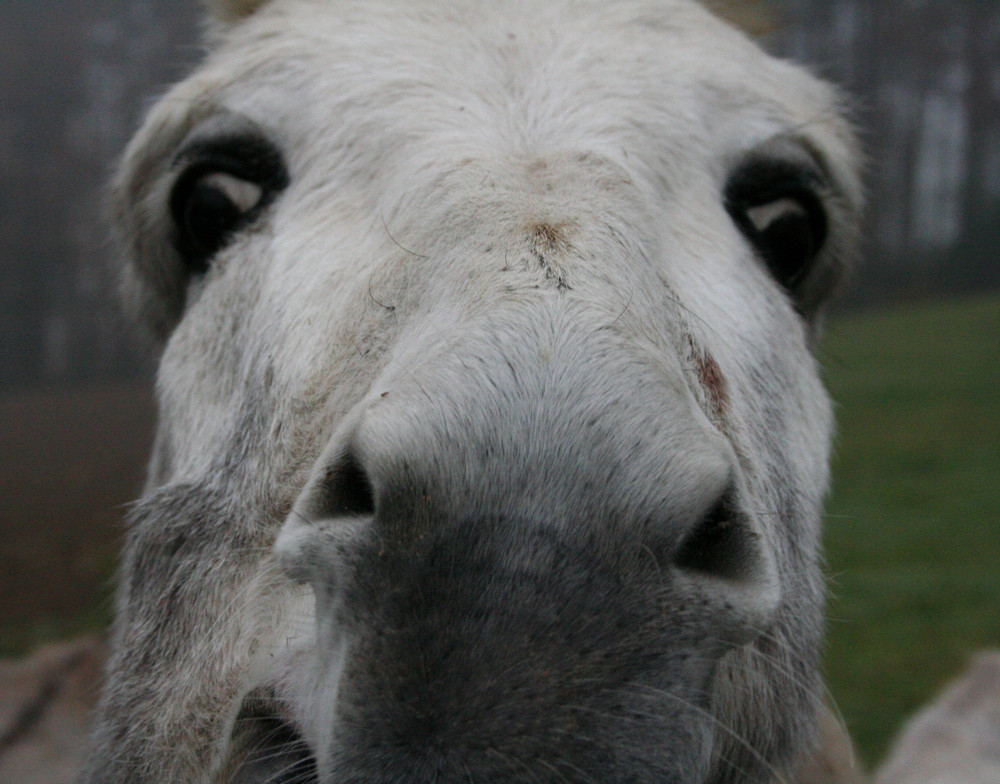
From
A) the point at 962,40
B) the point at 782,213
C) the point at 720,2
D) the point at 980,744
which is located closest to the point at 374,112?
the point at 782,213

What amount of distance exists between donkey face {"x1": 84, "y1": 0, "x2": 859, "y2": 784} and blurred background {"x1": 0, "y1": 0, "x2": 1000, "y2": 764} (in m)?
1.07

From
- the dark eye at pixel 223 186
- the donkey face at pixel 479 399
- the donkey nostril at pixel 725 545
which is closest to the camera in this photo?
the donkey face at pixel 479 399

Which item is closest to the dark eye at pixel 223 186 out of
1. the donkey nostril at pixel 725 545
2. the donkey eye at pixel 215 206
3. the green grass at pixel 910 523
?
the donkey eye at pixel 215 206

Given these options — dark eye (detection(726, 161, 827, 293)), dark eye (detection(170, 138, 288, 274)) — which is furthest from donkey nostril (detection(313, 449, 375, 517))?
dark eye (detection(726, 161, 827, 293))

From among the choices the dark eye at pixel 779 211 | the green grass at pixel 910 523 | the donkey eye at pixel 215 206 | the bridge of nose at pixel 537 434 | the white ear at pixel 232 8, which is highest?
the white ear at pixel 232 8

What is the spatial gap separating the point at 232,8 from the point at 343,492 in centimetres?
222

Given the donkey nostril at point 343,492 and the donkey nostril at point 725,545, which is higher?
the donkey nostril at point 343,492

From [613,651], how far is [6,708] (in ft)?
13.8

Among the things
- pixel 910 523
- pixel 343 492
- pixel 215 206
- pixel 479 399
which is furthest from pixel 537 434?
pixel 910 523

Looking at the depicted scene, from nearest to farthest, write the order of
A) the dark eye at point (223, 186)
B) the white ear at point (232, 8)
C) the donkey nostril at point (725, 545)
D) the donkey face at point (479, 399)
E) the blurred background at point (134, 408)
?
the donkey face at point (479, 399) < the donkey nostril at point (725, 545) < the dark eye at point (223, 186) < the white ear at point (232, 8) < the blurred background at point (134, 408)

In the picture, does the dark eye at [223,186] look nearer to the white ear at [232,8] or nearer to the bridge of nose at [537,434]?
the white ear at [232,8]

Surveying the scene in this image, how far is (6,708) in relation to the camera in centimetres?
439

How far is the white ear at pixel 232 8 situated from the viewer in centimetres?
290

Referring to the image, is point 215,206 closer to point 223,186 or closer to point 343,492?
point 223,186
